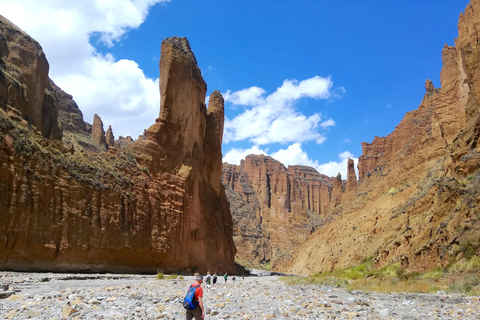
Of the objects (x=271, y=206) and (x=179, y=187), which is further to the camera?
(x=271, y=206)

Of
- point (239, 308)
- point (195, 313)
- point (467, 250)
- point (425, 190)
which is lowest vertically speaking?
point (239, 308)

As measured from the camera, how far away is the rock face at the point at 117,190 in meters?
23.9

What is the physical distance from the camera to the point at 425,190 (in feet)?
125

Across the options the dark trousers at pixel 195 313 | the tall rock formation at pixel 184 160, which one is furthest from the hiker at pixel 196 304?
the tall rock formation at pixel 184 160

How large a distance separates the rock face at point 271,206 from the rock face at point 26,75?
66722 mm

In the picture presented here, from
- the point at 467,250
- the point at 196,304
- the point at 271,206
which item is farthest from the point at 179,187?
the point at 271,206

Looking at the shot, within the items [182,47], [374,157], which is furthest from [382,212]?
[374,157]

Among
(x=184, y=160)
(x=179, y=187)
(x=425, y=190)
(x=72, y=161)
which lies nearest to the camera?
(x=72, y=161)

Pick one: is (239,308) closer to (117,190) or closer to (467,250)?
(467,250)

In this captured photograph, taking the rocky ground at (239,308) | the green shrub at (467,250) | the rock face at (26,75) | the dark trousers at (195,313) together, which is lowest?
the rocky ground at (239,308)

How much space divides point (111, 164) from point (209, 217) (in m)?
16.1

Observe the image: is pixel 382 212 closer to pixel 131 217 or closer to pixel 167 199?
pixel 167 199

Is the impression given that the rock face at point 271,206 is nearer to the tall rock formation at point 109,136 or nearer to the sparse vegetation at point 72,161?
the tall rock formation at point 109,136

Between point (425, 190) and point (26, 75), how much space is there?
42.7m
